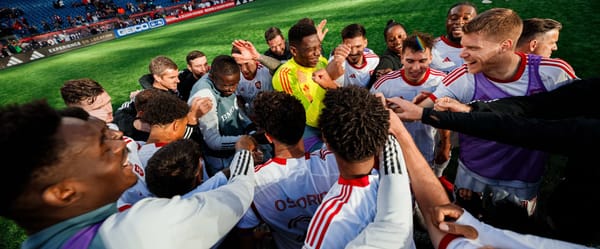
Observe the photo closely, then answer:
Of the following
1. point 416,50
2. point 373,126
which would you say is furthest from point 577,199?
point 416,50

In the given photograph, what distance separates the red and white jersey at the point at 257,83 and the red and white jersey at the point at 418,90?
182 cm

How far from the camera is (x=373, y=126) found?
1.36 m

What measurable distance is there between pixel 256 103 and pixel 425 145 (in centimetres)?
212

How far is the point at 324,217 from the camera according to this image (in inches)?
52.9

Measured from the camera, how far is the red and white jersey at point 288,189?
188cm

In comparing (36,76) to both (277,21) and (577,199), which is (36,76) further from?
(577,199)

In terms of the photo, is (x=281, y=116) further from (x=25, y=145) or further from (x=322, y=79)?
(x=25, y=145)

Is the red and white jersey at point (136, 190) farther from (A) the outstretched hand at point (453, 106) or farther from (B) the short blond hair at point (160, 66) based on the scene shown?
(A) the outstretched hand at point (453, 106)

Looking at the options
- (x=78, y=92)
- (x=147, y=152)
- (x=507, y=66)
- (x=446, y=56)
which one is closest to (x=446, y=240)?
(x=507, y=66)

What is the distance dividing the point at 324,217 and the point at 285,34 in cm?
1118

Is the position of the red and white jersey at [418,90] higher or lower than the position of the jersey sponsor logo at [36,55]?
higher

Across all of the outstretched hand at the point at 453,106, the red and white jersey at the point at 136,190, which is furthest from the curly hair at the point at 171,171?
the outstretched hand at the point at 453,106

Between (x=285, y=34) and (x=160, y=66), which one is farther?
(x=285, y=34)

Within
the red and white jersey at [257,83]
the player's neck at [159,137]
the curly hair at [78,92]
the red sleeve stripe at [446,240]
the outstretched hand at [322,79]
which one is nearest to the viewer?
the red sleeve stripe at [446,240]
